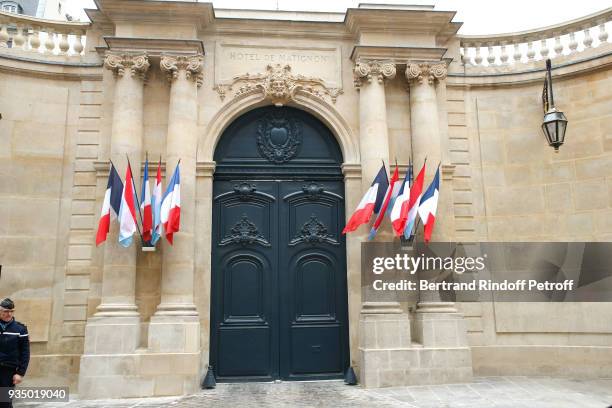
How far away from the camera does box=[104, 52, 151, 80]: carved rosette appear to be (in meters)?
8.14

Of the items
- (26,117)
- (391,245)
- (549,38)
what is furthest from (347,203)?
(26,117)

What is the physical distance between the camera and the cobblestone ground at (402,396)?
6547 millimetres

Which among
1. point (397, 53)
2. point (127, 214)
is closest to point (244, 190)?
point (127, 214)

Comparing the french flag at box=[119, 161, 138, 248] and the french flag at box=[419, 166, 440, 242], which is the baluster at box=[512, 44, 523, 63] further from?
the french flag at box=[119, 161, 138, 248]

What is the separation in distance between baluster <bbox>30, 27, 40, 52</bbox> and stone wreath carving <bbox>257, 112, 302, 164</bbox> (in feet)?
12.3

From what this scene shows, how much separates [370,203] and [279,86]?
8.03ft

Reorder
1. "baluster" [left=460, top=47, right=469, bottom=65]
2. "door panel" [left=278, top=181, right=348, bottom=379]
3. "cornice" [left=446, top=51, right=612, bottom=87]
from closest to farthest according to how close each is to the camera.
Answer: "door panel" [left=278, top=181, right=348, bottom=379], "cornice" [left=446, top=51, right=612, bottom=87], "baluster" [left=460, top=47, right=469, bottom=65]

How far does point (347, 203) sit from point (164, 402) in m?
3.93

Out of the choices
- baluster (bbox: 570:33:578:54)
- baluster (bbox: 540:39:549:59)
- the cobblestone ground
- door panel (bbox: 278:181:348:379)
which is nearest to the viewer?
the cobblestone ground

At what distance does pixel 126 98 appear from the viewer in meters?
8.09

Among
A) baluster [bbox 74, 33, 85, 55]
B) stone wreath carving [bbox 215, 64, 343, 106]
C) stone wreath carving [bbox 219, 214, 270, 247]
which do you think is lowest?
stone wreath carving [bbox 219, 214, 270, 247]

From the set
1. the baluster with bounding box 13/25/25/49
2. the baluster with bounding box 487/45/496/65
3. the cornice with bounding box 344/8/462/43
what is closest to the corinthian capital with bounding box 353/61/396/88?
the cornice with bounding box 344/8/462/43

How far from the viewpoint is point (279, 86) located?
28.1 ft

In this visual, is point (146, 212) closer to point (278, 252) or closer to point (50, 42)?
point (278, 252)
